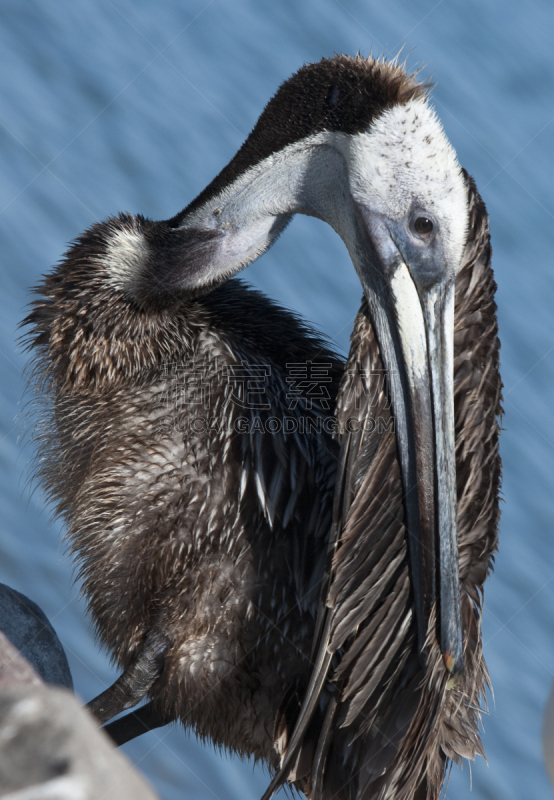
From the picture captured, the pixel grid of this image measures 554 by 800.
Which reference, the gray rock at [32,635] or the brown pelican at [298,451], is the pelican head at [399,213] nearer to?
the brown pelican at [298,451]

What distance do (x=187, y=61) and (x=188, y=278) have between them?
4063 mm

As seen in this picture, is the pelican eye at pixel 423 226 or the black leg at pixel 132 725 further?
the black leg at pixel 132 725

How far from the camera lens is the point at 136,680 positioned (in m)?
2.36

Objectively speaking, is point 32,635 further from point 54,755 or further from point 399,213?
point 54,755

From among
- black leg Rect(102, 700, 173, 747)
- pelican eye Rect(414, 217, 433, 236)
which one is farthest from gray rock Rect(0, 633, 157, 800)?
black leg Rect(102, 700, 173, 747)

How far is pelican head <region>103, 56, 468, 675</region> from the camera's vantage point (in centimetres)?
191

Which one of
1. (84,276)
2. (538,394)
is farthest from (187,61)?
(84,276)

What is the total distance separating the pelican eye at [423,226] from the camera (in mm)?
1987

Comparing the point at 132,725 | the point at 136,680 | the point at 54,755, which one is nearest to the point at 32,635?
the point at 136,680

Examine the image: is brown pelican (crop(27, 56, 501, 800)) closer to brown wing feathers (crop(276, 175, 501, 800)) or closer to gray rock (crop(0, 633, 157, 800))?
brown wing feathers (crop(276, 175, 501, 800))

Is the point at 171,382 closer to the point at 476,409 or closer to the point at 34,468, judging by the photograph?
the point at 34,468

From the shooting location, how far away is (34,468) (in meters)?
2.66

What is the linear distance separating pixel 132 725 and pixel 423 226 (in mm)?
1707

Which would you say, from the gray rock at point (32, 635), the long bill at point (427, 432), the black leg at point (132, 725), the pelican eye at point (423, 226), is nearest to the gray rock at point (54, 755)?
the long bill at point (427, 432)
